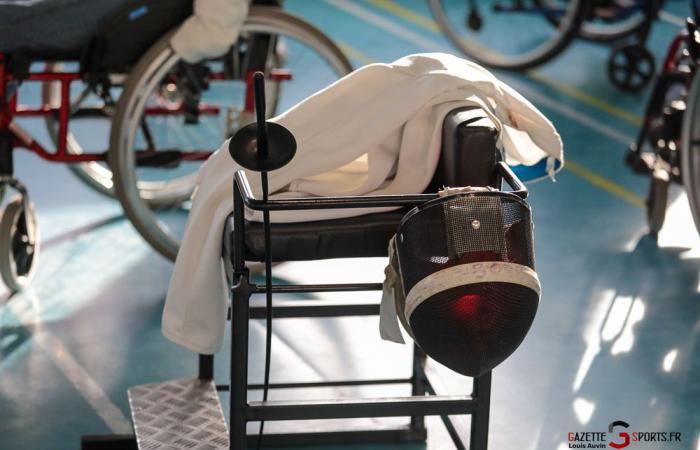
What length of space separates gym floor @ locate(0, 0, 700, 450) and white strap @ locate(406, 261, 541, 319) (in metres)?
0.98

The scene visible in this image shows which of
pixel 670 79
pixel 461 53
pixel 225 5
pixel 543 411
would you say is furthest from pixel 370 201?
pixel 461 53

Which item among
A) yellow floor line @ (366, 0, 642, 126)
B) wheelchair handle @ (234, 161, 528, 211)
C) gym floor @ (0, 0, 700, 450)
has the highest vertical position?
wheelchair handle @ (234, 161, 528, 211)

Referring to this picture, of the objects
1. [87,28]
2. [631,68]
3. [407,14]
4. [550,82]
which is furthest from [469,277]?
[407,14]

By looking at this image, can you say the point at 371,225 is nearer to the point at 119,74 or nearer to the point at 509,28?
the point at 119,74

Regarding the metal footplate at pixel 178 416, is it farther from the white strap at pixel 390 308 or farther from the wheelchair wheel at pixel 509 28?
the wheelchair wheel at pixel 509 28

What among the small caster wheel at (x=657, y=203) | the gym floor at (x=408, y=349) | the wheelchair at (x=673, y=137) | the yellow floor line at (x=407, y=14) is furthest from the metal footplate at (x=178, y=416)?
the yellow floor line at (x=407, y=14)

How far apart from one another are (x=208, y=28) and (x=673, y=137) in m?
1.67

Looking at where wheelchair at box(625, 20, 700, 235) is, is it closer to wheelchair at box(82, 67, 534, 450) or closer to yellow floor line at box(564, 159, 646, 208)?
yellow floor line at box(564, 159, 646, 208)

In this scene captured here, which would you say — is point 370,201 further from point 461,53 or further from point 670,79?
point 461,53

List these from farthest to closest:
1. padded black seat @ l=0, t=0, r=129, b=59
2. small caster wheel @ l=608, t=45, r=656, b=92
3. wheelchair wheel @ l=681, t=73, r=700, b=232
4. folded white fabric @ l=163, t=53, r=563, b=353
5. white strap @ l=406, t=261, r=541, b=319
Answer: small caster wheel @ l=608, t=45, r=656, b=92, wheelchair wheel @ l=681, t=73, r=700, b=232, padded black seat @ l=0, t=0, r=129, b=59, folded white fabric @ l=163, t=53, r=563, b=353, white strap @ l=406, t=261, r=541, b=319

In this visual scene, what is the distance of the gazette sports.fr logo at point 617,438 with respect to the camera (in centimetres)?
323

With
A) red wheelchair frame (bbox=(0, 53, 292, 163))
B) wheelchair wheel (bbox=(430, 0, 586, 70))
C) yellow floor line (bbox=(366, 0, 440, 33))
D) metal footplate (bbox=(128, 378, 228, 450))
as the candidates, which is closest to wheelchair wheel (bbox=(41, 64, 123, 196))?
red wheelchair frame (bbox=(0, 53, 292, 163))

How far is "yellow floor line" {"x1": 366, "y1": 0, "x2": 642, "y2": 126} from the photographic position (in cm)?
592

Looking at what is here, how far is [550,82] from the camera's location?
6410 mm
